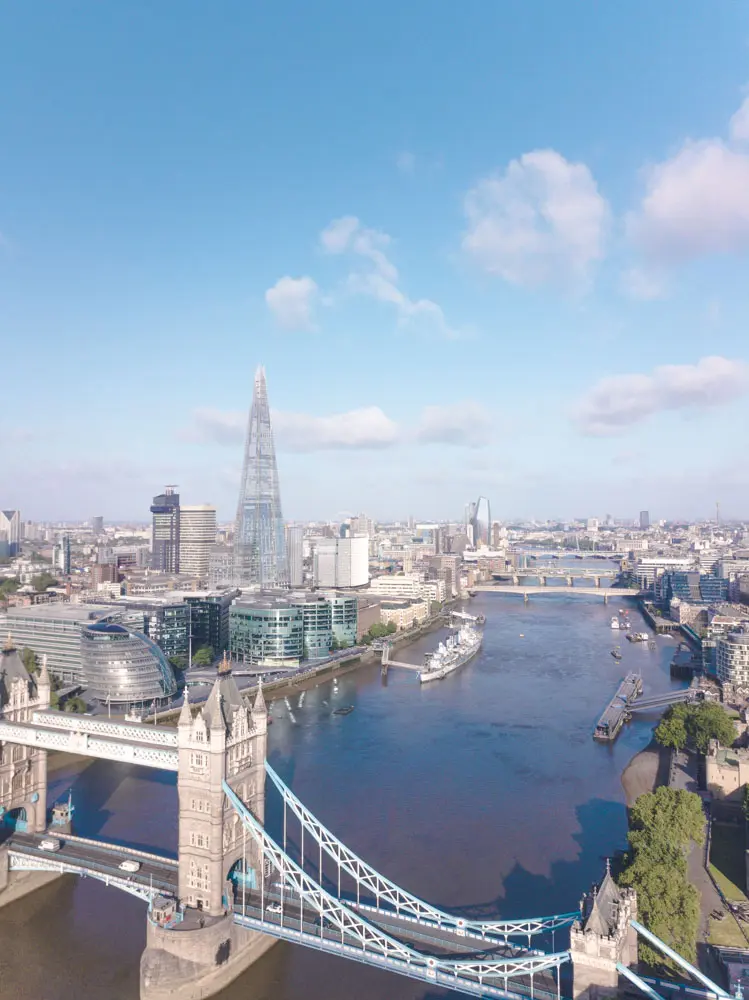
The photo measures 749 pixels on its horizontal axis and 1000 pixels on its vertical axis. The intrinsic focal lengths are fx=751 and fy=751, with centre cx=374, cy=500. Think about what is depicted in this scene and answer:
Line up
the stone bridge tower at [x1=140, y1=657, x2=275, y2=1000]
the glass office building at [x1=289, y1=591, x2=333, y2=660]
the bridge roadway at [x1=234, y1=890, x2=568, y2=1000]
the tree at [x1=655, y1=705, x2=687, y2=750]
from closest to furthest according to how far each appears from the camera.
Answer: the bridge roadway at [x1=234, y1=890, x2=568, y2=1000]
the stone bridge tower at [x1=140, y1=657, x2=275, y2=1000]
the tree at [x1=655, y1=705, x2=687, y2=750]
the glass office building at [x1=289, y1=591, x2=333, y2=660]

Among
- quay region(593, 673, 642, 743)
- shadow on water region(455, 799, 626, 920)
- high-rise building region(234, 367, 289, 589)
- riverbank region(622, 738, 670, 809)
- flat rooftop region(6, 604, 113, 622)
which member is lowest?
shadow on water region(455, 799, 626, 920)

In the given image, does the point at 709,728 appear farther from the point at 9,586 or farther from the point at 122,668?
the point at 9,586

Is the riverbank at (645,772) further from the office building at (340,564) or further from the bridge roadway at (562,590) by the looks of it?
the bridge roadway at (562,590)

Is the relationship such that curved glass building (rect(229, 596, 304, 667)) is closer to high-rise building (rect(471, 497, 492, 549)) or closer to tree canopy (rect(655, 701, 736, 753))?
tree canopy (rect(655, 701, 736, 753))

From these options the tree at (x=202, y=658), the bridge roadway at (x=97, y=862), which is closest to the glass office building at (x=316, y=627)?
the tree at (x=202, y=658)

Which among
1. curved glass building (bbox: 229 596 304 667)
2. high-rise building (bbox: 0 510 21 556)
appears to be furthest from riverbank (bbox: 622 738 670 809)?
high-rise building (bbox: 0 510 21 556)

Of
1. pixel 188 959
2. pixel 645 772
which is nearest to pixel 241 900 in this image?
pixel 188 959
